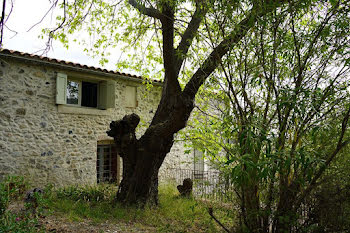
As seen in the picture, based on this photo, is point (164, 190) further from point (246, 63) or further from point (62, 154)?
point (246, 63)

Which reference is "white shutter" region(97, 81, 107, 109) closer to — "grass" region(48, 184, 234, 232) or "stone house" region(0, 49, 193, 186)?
"stone house" region(0, 49, 193, 186)

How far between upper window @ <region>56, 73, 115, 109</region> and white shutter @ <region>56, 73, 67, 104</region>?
5.9 inches

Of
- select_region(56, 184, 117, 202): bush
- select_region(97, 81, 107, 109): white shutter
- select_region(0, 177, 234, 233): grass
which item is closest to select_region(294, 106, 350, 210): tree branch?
select_region(0, 177, 234, 233): grass

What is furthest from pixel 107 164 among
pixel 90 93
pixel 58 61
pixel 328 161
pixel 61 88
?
pixel 328 161

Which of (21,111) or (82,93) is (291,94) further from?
(82,93)

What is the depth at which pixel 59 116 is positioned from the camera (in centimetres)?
752

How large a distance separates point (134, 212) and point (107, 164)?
3.44 metres

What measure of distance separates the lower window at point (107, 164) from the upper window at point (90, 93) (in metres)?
1.29

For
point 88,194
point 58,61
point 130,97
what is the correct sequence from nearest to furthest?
point 88,194
point 58,61
point 130,97

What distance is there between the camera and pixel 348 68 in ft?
9.87

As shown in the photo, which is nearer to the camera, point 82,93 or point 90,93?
point 82,93

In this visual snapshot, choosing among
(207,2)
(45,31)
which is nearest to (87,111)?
(45,31)

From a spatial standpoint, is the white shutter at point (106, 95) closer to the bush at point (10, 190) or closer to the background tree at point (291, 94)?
the bush at point (10, 190)

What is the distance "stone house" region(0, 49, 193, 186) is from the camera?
22.0 ft
